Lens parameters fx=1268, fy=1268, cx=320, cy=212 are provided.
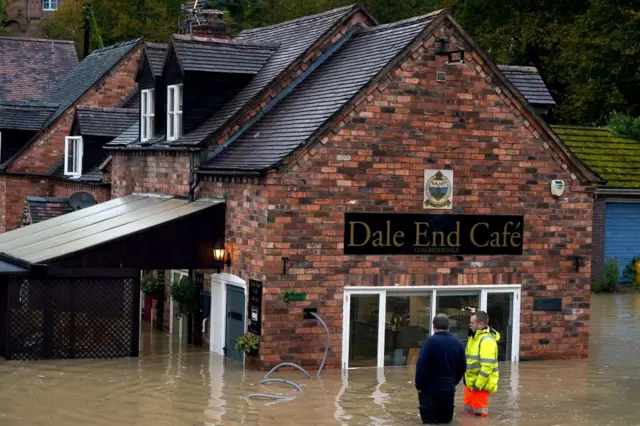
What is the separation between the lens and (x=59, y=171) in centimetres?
3941

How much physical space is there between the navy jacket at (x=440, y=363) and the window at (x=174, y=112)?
10170mm

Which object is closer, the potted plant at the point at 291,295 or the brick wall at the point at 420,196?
the potted plant at the point at 291,295

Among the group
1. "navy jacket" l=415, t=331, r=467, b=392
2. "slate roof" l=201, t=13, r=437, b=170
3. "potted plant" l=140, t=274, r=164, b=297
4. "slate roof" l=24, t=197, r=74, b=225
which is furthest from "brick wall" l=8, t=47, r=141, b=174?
"navy jacket" l=415, t=331, r=467, b=392

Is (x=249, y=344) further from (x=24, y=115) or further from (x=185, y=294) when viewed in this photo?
(x=24, y=115)

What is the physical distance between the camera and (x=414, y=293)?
2197cm

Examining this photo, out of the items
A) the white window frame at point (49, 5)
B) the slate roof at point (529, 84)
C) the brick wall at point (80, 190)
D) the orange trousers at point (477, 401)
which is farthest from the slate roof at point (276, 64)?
the white window frame at point (49, 5)

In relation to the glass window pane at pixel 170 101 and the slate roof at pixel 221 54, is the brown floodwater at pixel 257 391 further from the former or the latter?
the slate roof at pixel 221 54

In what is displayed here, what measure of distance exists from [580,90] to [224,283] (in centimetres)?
2931

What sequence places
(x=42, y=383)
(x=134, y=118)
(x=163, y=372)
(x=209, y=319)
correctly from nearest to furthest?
(x=42, y=383) < (x=163, y=372) < (x=209, y=319) < (x=134, y=118)

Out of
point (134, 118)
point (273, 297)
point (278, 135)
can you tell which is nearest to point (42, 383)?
point (273, 297)

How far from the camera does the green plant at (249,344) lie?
20.9 m

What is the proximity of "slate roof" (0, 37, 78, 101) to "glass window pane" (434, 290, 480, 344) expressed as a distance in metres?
27.2

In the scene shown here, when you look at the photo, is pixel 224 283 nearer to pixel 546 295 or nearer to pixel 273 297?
pixel 273 297

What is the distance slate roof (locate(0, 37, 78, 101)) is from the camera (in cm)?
4650
